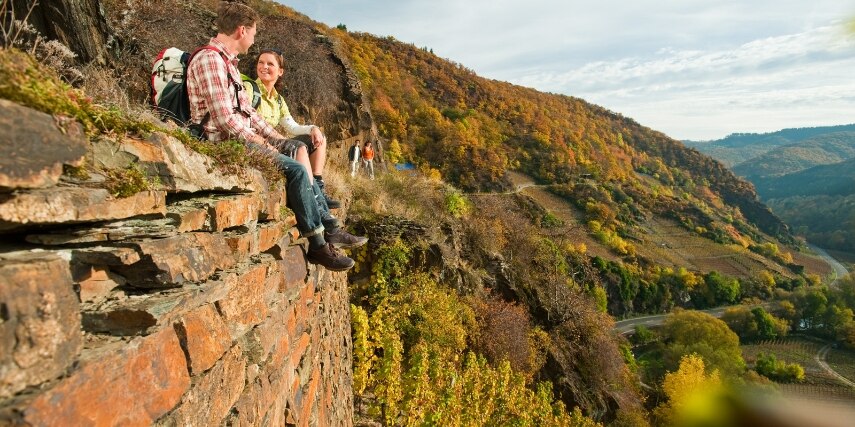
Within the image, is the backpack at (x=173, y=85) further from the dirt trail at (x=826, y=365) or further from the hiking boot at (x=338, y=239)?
the dirt trail at (x=826, y=365)

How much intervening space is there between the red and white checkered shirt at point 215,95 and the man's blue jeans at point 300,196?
28 centimetres

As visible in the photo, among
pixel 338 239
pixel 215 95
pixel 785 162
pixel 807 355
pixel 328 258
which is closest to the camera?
pixel 215 95

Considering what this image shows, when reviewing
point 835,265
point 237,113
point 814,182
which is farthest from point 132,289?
point 814,182

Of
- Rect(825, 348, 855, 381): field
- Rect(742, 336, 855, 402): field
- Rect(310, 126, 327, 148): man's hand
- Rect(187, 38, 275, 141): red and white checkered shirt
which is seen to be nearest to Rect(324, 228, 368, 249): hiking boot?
Rect(310, 126, 327, 148): man's hand

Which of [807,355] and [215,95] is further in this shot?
[807,355]

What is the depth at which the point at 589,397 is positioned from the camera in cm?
1299

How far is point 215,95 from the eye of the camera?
116 inches

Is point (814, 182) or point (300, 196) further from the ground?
point (300, 196)

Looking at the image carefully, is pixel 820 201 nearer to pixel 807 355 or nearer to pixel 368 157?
pixel 807 355

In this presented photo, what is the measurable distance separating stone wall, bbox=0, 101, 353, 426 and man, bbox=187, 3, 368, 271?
478 mm

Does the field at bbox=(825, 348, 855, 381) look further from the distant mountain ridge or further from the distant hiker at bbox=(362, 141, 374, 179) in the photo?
the distant mountain ridge

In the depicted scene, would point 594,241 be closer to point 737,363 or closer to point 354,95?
point 737,363

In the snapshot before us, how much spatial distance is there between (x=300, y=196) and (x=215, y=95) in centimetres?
96

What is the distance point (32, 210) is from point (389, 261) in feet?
25.9
